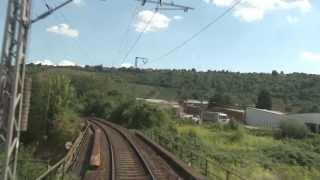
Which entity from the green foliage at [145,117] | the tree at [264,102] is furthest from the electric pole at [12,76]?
the tree at [264,102]

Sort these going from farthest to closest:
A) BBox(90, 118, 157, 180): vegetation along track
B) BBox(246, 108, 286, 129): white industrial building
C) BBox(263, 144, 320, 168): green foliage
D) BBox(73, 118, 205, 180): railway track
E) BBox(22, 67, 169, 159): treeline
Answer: BBox(246, 108, 286, 129): white industrial building, BBox(22, 67, 169, 159): treeline, BBox(263, 144, 320, 168): green foliage, BBox(90, 118, 157, 180): vegetation along track, BBox(73, 118, 205, 180): railway track

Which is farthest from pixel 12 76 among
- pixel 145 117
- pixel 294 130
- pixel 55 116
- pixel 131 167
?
pixel 294 130

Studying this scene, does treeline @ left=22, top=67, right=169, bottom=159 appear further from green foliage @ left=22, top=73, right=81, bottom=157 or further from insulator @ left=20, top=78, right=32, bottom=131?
insulator @ left=20, top=78, right=32, bottom=131

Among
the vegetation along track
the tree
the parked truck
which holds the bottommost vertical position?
the parked truck

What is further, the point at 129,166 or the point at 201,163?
the point at 201,163

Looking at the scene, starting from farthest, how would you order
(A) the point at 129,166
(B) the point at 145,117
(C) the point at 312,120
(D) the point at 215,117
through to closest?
(D) the point at 215,117 < (C) the point at 312,120 < (B) the point at 145,117 < (A) the point at 129,166

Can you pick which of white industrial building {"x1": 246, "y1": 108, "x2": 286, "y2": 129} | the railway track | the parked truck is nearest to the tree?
white industrial building {"x1": 246, "y1": 108, "x2": 286, "y2": 129}

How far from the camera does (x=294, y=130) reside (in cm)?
9194

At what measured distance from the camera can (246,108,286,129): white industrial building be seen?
12988 cm

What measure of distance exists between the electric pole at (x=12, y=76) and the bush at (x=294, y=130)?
8099 centimetres

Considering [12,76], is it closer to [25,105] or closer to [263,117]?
[25,105]

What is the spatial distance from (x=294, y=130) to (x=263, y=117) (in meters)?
44.6

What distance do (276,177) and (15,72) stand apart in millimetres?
33454

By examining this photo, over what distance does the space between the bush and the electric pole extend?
266 ft
